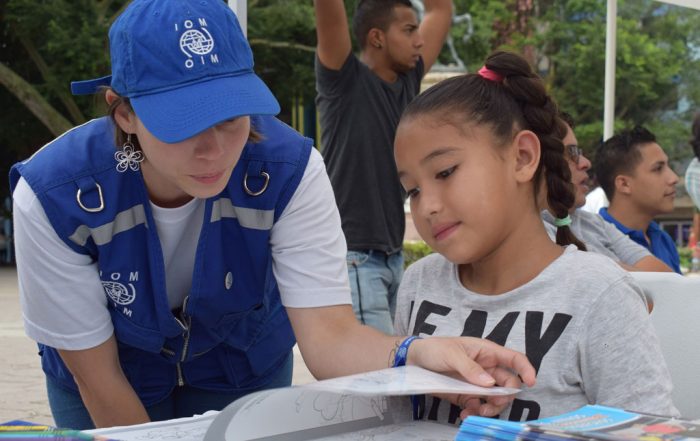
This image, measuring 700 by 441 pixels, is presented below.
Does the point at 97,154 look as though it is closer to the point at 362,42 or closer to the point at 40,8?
the point at 362,42

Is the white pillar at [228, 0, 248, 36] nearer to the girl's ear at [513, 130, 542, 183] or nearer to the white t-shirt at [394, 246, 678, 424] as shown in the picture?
the girl's ear at [513, 130, 542, 183]

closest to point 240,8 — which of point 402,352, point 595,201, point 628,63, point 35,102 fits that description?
point 402,352

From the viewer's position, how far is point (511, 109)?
1613mm

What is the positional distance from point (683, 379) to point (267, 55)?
517 inches

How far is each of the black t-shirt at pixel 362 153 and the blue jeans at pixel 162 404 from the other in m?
1.50

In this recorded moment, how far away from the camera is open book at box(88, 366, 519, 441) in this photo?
41.8 inches

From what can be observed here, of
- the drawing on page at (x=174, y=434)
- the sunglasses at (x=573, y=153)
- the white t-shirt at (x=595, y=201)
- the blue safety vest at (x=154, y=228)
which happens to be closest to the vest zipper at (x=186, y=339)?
the blue safety vest at (x=154, y=228)

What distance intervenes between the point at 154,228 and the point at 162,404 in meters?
0.47

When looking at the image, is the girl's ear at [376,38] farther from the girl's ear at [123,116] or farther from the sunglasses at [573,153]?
the girl's ear at [123,116]

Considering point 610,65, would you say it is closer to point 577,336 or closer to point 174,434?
point 577,336

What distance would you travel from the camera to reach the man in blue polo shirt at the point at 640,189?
12.3ft

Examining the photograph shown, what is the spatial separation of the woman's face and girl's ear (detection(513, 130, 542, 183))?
452mm

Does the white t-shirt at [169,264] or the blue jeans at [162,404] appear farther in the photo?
the blue jeans at [162,404]

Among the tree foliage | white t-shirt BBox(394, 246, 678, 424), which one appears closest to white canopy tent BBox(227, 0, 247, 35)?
white t-shirt BBox(394, 246, 678, 424)
